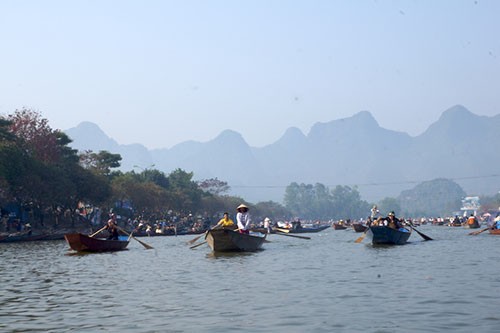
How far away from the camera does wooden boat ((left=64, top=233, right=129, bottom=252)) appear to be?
3984 cm

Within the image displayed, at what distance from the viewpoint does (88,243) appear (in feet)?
132

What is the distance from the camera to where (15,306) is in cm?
1809

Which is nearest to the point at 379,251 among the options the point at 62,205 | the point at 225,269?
the point at 225,269

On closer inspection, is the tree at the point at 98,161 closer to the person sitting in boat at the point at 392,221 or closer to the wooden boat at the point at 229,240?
the person sitting in boat at the point at 392,221

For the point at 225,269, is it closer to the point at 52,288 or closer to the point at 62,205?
the point at 52,288

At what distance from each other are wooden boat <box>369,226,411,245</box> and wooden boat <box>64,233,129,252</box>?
569 inches

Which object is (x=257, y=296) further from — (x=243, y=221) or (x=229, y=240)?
(x=243, y=221)

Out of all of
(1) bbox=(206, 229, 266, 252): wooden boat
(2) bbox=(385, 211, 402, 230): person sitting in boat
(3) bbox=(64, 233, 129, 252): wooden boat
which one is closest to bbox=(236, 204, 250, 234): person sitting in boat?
(1) bbox=(206, 229, 266, 252): wooden boat

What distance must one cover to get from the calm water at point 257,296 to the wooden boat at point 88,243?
309 inches

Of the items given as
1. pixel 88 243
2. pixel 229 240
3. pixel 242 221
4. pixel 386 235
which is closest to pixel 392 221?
pixel 386 235

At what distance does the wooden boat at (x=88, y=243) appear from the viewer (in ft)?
131

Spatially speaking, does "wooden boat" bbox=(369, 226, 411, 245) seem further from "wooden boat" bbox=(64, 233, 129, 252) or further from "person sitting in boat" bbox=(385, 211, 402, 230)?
"wooden boat" bbox=(64, 233, 129, 252)

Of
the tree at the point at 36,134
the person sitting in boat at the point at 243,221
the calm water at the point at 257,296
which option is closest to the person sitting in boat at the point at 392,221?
the person sitting in boat at the point at 243,221

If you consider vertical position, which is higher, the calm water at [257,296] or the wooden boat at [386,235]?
the wooden boat at [386,235]
